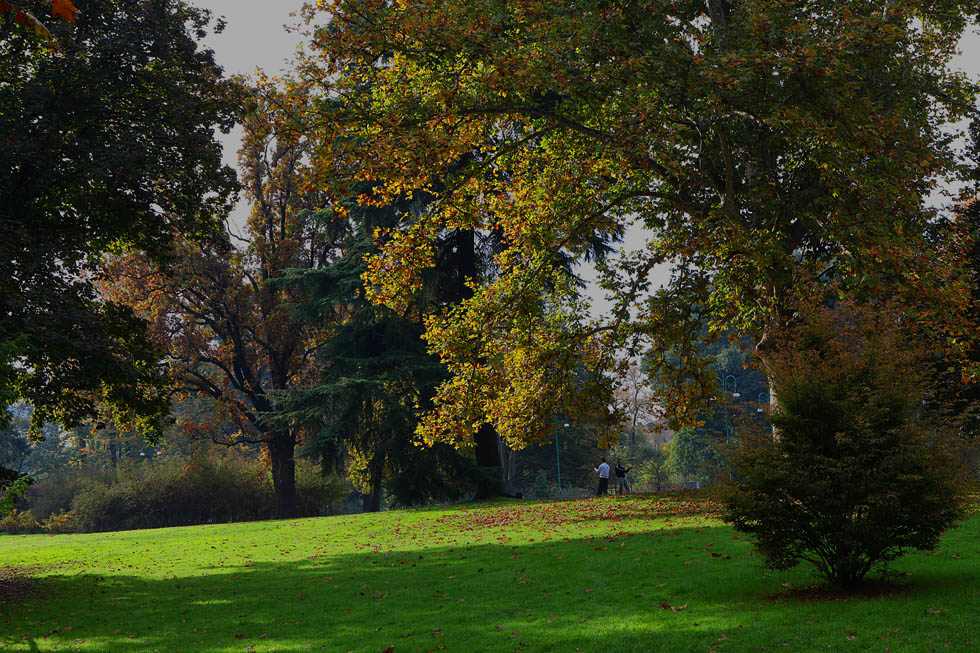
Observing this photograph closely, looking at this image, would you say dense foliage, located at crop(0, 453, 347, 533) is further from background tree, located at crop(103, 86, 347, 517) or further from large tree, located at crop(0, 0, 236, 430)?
large tree, located at crop(0, 0, 236, 430)

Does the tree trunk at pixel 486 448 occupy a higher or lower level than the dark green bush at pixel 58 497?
higher

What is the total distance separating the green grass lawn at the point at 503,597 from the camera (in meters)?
7.81

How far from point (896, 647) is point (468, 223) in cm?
1313

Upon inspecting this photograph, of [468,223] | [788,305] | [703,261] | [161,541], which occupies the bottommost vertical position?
[161,541]

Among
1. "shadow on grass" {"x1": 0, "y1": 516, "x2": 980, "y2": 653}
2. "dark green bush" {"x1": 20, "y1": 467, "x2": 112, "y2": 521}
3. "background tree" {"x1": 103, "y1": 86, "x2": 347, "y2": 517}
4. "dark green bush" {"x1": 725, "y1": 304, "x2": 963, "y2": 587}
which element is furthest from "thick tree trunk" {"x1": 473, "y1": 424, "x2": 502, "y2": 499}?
"dark green bush" {"x1": 20, "y1": 467, "x2": 112, "y2": 521}

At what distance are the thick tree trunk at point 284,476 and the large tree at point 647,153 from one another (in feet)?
62.5

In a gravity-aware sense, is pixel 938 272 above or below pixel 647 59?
below

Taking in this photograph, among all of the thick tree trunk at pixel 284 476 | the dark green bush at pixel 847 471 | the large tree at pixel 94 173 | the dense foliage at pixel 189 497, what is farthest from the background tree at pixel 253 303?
the dark green bush at pixel 847 471

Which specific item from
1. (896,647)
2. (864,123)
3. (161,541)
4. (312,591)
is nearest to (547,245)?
(864,123)

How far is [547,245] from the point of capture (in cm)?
1869

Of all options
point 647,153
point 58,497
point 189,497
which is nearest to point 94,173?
point 647,153

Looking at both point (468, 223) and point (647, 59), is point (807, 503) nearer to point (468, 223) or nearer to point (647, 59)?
point (647, 59)

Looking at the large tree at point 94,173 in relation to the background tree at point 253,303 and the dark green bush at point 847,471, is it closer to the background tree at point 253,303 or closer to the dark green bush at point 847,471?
the dark green bush at point 847,471

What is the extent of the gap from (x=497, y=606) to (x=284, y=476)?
90.6 feet
